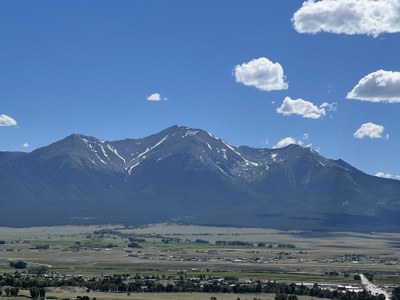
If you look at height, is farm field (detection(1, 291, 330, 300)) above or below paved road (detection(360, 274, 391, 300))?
below

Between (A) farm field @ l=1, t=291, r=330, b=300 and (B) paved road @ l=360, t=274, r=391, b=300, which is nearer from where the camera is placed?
(A) farm field @ l=1, t=291, r=330, b=300

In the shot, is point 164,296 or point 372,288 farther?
point 372,288

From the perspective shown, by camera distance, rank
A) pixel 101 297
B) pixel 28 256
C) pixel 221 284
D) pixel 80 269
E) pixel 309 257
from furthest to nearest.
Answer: pixel 309 257, pixel 28 256, pixel 80 269, pixel 221 284, pixel 101 297

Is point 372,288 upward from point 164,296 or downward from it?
upward

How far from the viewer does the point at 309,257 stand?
196250mm

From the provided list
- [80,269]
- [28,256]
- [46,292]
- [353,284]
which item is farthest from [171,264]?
[46,292]

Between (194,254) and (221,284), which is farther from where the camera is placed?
(194,254)

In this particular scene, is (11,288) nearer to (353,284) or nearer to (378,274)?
(353,284)

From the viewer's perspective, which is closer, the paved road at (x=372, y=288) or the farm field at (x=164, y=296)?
the farm field at (x=164, y=296)

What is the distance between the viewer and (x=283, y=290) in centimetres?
11719

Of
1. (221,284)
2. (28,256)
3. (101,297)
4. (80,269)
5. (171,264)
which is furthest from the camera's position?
(28,256)

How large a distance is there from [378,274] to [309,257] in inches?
1720

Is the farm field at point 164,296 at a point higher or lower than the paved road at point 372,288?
lower

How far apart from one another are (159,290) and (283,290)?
18045 mm
